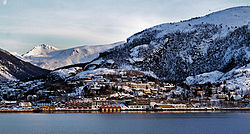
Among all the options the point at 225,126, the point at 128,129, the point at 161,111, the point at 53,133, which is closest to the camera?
the point at 53,133

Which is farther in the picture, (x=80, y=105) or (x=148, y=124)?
(x=80, y=105)

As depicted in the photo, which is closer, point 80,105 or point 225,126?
point 225,126

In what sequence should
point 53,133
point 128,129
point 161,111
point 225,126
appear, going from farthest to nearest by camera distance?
point 161,111 < point 225,126 < point 128,129 < point 53,133

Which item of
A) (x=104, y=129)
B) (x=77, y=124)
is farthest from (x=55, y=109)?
(x=104, y=129)

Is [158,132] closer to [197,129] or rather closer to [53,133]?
[197,129]

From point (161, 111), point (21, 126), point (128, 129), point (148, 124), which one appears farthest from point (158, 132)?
point (161, 111)

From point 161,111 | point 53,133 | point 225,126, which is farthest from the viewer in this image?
point 161,111

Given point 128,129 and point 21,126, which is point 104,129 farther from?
point 21,126

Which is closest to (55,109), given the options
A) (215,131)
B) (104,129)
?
(104,129)
